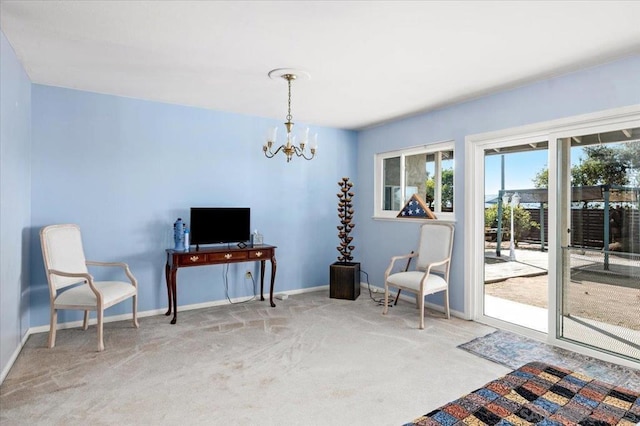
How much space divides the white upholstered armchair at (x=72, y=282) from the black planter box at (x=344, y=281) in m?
2.35

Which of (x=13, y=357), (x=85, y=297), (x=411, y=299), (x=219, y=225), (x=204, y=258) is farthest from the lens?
(x=411, y=299)

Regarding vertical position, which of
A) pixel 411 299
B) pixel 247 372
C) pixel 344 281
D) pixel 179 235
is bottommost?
pixel 247 372

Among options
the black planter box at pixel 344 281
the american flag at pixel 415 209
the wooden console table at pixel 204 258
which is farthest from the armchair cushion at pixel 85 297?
the american flag at pixel 415 209

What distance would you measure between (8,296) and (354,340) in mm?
2794

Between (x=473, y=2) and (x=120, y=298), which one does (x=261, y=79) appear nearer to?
(x=473, y=2)

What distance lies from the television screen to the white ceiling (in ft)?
4.25

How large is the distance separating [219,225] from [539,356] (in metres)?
3.41

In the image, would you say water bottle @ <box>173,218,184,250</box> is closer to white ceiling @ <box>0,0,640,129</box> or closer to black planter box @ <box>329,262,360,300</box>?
white ceiling @ <box>0,0,640,129</box>

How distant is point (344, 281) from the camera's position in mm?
4863

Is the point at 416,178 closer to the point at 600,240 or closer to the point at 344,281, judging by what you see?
the point at 344,281

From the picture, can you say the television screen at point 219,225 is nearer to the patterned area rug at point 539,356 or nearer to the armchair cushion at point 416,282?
the armchair cushion at point 416,282

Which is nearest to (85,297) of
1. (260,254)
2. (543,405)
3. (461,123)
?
(260,254)

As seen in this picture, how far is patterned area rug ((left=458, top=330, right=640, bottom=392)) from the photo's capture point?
2727 millimetres

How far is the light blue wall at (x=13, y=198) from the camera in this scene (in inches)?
104
